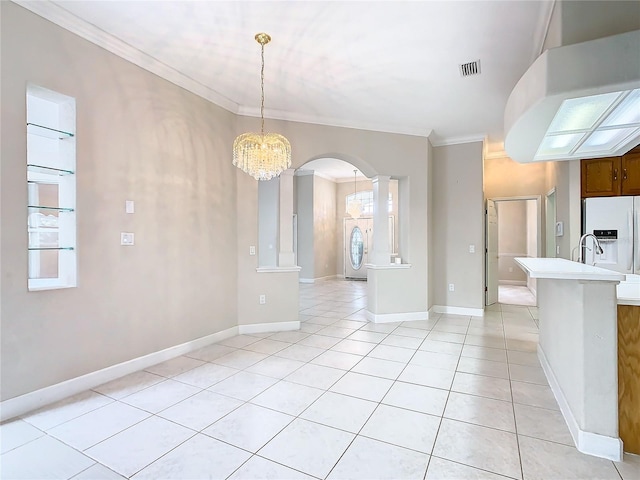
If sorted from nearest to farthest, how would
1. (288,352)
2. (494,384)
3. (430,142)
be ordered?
(494,384)
(288,352)
(430,142)

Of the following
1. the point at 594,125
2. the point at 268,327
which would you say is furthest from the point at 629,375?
the point at 268,327

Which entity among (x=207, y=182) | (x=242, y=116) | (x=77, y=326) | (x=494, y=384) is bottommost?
(x=494, y=384)

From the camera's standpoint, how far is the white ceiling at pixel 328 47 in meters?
2.49

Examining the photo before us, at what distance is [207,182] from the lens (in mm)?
3873

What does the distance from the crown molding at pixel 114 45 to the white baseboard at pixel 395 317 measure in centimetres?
359

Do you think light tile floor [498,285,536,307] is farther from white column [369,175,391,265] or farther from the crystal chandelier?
the crystal chandelier

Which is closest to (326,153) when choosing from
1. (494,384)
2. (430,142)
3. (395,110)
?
(395,110)

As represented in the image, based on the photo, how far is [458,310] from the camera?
18.2 feet

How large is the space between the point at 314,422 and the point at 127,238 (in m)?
2.26

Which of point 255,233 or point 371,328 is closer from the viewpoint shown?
point 255,233

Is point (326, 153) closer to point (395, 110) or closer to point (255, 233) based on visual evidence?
point (395, 110)

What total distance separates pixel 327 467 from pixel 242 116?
12.8ft

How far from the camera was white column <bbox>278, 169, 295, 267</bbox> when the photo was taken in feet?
15.0

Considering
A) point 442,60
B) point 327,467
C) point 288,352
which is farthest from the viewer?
point 288,352
